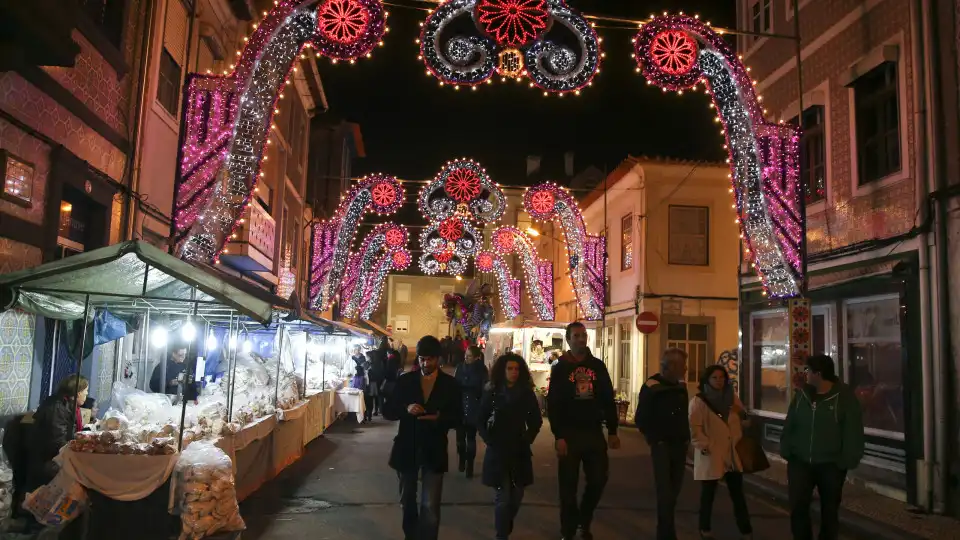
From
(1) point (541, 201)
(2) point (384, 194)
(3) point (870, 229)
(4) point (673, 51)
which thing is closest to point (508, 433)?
(4) point (673, 51)

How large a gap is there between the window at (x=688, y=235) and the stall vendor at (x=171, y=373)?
14.8 metres

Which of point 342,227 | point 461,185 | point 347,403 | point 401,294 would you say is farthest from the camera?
point 401,294

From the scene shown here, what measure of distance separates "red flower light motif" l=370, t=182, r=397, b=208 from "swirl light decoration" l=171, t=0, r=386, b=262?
10042mm

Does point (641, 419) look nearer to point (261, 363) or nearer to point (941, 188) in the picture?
point (941, 188)

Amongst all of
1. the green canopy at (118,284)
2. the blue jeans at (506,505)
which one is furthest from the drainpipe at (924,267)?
the green canopy at (118,284)

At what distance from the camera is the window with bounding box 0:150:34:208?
7.80 meters

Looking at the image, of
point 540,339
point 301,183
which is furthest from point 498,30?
point 301,183

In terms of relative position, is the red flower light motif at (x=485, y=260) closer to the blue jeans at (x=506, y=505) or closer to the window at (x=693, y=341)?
the window at (x=693, y=341)

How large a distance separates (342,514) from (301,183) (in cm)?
2112

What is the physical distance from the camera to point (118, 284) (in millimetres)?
8469

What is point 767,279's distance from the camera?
1209 cm

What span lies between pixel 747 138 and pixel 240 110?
7344 millimetres

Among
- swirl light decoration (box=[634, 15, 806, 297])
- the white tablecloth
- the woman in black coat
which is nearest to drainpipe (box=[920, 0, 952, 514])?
swirl light decoration (box=[634, 15, 806, 297])

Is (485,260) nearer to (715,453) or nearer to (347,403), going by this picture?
(347,403)
